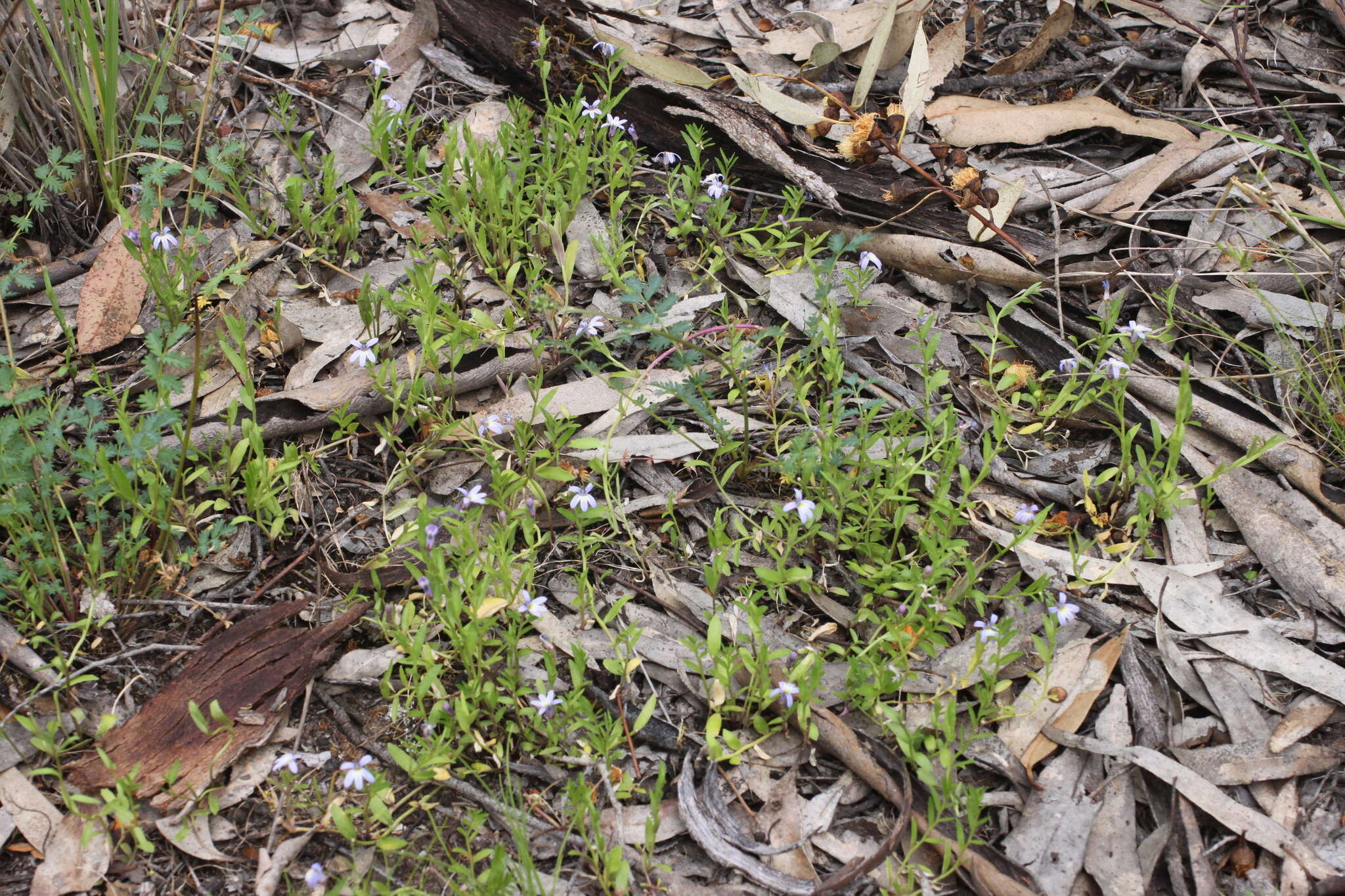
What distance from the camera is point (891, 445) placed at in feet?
9.10

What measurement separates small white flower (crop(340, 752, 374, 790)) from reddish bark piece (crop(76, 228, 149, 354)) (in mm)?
1612

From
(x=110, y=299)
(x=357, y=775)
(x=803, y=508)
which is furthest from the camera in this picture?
(x=110, y=299)

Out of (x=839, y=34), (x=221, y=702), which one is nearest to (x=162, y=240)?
(x=221, y=702)

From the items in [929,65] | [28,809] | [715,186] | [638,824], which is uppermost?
[929,65]

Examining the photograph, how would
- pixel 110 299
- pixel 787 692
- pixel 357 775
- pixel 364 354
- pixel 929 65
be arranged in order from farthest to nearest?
pixel 929 65 < pixel 110 299 < pixel 364 354 < pixel 787 692 < pixel 357 775

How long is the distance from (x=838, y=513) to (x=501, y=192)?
153cm

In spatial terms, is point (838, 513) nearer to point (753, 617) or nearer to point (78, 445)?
point (753, 617)

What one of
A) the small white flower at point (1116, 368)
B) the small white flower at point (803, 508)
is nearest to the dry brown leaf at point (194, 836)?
the small white flower at point (803, 508)

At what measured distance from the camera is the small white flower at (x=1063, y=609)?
7.61 ft

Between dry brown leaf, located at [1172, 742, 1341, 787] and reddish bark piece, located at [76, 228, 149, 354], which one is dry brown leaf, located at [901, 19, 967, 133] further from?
reddish bark piece, located at [76, 228, 149, 354]

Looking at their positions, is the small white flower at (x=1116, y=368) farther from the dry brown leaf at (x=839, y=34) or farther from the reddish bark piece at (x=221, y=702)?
the reddish bark piece at (x=221, y=702)

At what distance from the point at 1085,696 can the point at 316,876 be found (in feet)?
5.68

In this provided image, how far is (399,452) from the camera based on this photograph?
9.01 ft

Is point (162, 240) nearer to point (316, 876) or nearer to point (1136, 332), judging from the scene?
point (316, 876)
